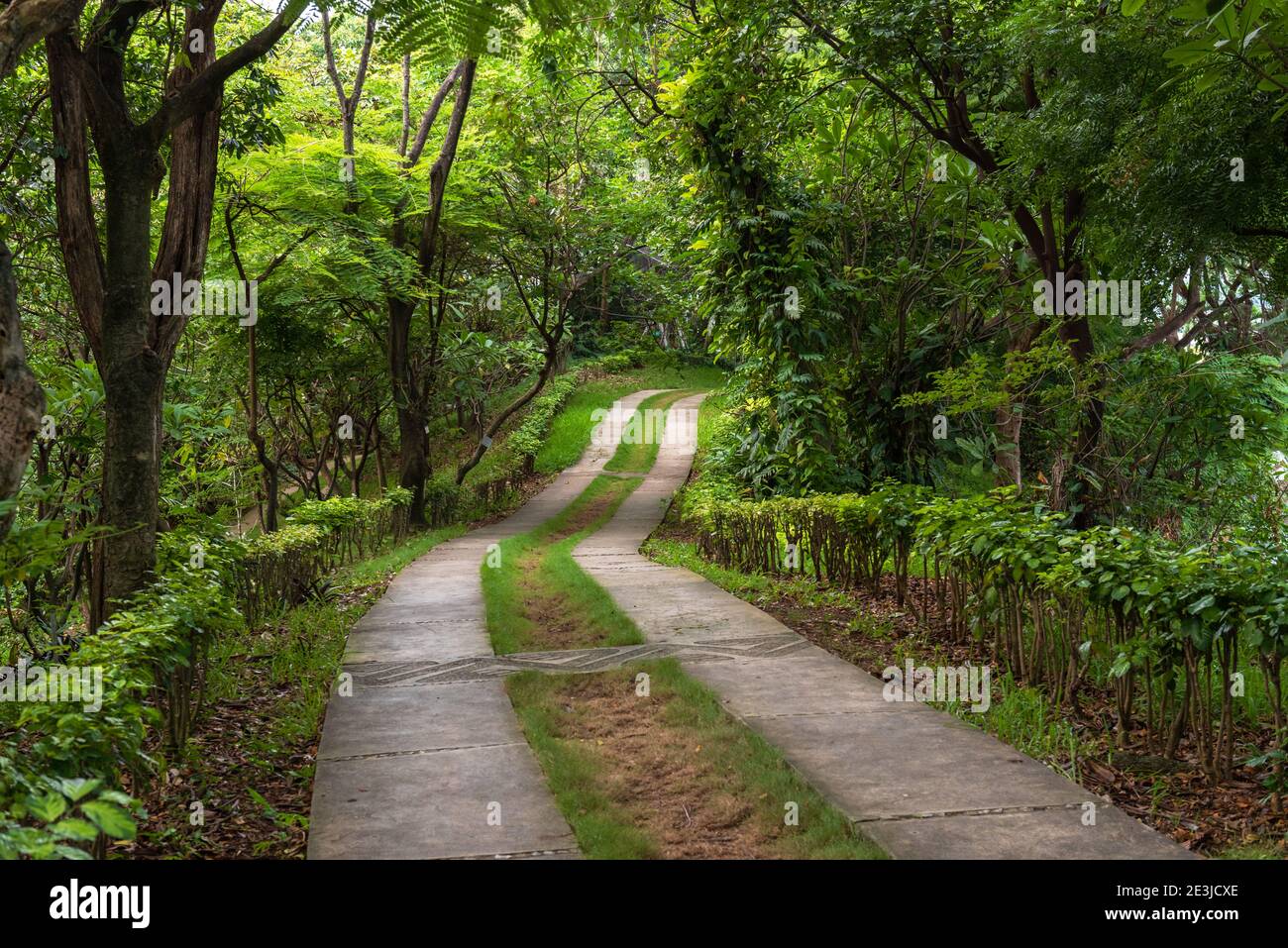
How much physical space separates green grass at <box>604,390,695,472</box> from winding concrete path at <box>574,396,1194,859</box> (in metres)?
20.2

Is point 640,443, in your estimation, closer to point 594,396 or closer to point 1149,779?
point 594,396

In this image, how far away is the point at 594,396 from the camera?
3962cm

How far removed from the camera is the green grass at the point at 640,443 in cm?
2912

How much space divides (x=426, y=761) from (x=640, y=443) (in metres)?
27.1

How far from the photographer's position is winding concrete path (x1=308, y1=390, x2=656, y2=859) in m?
4.16
